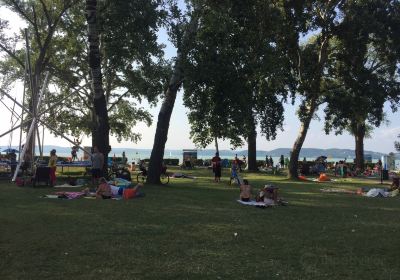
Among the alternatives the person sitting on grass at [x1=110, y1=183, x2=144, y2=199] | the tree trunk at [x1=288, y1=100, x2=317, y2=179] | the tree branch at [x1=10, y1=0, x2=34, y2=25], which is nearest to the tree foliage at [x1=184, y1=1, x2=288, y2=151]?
the person sitting on grass at [x1=110, y1=183, x2=144, y2=199]

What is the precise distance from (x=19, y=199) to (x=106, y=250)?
8459 mm

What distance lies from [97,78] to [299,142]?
17.1 meters

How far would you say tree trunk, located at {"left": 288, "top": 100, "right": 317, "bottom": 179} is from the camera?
33031 millimetres

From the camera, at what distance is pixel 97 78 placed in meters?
21.9

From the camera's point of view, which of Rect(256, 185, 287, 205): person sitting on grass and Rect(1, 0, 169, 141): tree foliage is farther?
Rect(1, 0, 169, 141): tree foliage

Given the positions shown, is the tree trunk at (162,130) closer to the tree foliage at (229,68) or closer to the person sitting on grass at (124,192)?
the tree foliage at (229,68)

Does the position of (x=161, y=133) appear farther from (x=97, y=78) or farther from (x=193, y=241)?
(x=193, y=241)

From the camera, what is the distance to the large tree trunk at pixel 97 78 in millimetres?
21328

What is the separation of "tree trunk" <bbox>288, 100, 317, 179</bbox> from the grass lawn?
18501 millimetres

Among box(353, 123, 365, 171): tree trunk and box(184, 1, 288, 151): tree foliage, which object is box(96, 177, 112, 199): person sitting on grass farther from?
box(353, 123, 365, 171): tree trunk

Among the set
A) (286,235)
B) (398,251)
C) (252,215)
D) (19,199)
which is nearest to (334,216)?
(252,215)

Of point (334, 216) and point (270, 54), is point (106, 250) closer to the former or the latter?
point (334, 216)

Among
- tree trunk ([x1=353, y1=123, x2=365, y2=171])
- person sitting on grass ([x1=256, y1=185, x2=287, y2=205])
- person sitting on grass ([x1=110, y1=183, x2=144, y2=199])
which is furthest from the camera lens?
tree trunk ([x1=353, y1=123, x2=365, y2=171])

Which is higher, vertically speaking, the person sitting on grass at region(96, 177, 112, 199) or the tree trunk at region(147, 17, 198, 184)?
the tree trunk at region(147, 17, 198, 184)
